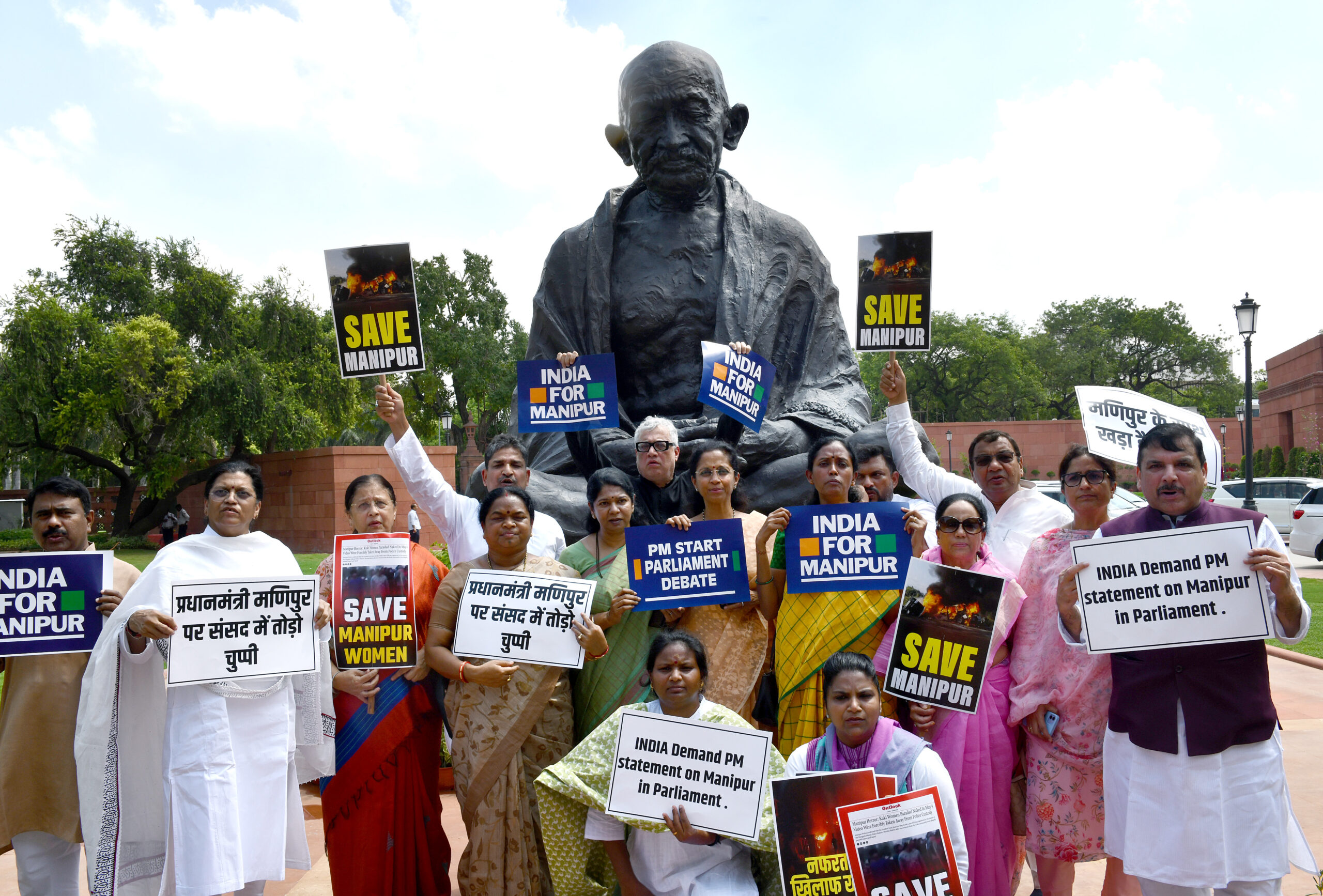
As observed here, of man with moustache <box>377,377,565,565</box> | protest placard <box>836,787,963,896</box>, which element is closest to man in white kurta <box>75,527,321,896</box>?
man with moustache <box>377,377,565,565</box>

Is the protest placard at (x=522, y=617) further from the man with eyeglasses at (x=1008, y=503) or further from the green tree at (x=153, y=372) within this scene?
the green tree at (x=153, y=372)

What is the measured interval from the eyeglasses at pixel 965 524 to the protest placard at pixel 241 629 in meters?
2.11

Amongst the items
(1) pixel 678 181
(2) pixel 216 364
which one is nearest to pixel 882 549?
(1) pixel 678 181

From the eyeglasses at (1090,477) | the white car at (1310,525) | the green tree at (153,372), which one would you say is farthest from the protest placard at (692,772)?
the green tree at (153,372)

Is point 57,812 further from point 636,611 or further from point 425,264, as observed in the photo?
point 425,264

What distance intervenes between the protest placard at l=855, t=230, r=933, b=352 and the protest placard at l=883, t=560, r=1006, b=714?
1.52 m

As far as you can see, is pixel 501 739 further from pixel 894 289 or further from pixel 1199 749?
pixel 894 289

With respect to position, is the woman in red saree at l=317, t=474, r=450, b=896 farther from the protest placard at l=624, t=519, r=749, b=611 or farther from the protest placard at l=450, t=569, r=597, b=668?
the protest placard at l=624, t=519, r=749, b=611

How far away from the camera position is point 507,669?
10.4 feet

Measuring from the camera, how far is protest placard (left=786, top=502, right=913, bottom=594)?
3312 millimetres

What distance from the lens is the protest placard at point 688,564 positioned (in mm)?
3312

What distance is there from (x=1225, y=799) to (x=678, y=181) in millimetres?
4054

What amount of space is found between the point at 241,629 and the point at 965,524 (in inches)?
93.2

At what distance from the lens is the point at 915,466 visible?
13.8 feet
